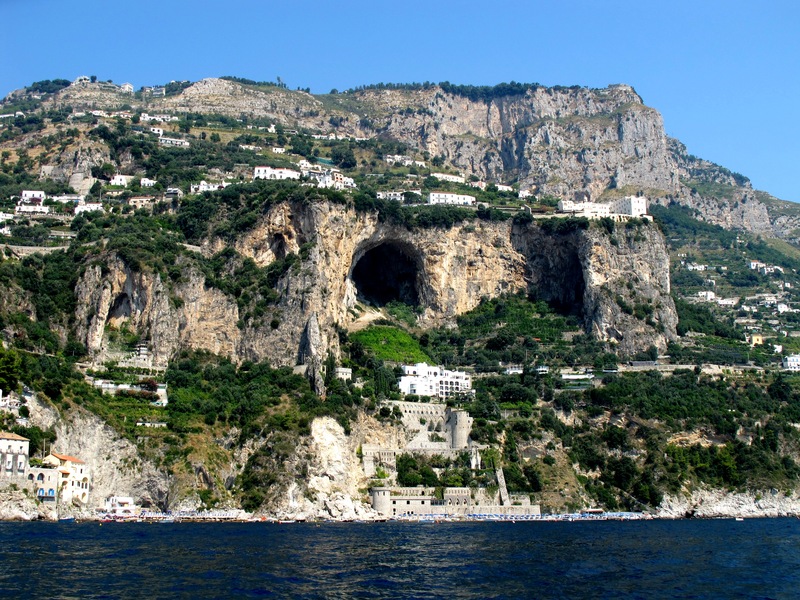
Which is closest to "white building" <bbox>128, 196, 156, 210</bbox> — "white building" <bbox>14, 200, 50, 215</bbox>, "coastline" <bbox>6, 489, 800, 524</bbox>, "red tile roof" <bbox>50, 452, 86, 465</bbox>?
"white building" <bbox>14, 200, 50, 215</bbox>

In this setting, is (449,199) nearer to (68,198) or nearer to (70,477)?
(68,198)

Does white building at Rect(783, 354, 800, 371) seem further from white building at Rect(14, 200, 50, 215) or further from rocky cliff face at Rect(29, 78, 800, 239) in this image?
white building at Rect(14, 200, 50, 215)

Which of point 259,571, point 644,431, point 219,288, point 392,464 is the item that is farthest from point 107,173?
point 259,571

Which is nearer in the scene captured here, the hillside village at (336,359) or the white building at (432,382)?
the hillside village at (336,359)

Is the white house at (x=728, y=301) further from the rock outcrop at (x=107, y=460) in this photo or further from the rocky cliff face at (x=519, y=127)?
the rock outcrop at (x=107, y=460)

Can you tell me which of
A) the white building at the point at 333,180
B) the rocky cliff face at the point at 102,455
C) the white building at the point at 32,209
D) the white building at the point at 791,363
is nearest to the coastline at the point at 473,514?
the rocky cliff face at the point at 102,455

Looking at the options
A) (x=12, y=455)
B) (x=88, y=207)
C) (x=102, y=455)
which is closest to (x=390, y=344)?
(x=88, y=207)
